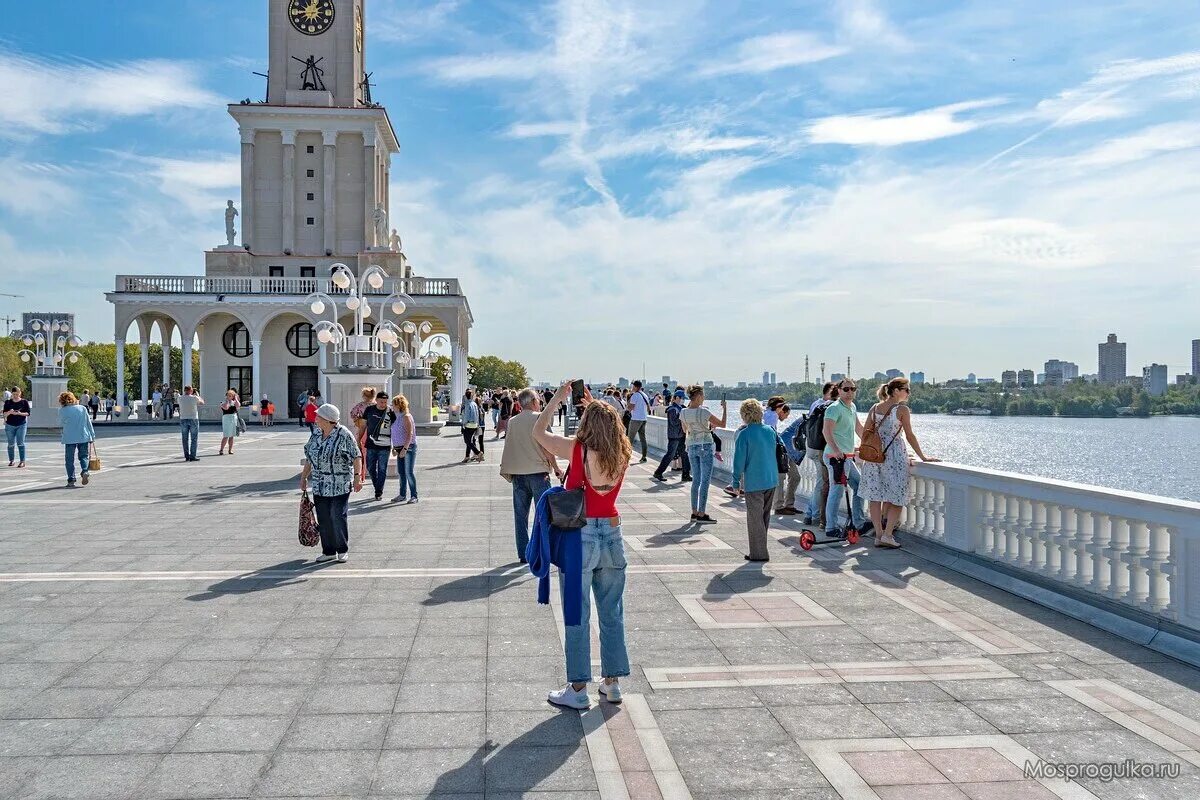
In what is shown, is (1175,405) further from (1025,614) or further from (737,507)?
(1025,614)

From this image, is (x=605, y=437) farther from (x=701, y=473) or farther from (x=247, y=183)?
(x=247, y=183)

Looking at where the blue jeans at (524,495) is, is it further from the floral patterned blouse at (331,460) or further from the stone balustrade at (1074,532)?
the stone balustrade at (1074,532)

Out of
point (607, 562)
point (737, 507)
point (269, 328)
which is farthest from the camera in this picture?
point (269, 328)

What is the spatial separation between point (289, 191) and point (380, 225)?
5190 millimetres

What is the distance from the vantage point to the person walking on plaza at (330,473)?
8.40 meters

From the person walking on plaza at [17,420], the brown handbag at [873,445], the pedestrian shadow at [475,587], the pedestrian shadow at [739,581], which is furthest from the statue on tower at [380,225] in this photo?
the pedestrian shadow at [739,581]

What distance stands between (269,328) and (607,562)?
44.9m

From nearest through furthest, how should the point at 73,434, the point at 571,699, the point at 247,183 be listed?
the point at 571,699
the point at 73,434
the point at 247,183

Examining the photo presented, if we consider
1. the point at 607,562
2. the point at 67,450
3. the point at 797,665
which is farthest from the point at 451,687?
the point at 67,450

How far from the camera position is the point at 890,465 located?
9.33m

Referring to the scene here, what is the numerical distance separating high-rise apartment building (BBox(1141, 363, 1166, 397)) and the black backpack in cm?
5463

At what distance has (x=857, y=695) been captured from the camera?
16.0 feet

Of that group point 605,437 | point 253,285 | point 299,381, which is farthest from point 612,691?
point 299,381

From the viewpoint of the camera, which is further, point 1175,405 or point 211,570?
point 1175,405
